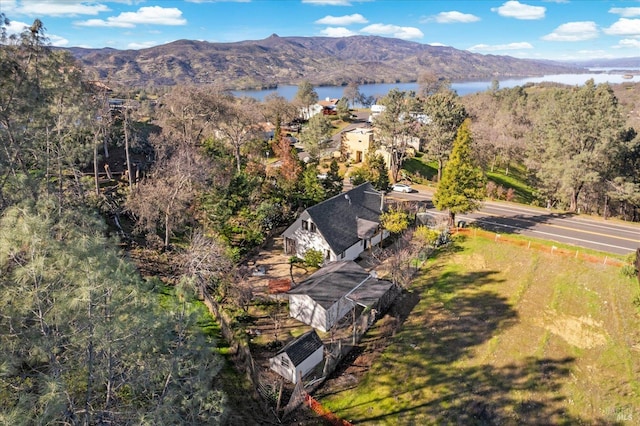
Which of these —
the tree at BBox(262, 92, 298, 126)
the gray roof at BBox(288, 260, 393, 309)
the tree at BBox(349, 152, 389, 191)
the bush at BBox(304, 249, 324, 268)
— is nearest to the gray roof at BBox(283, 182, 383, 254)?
the bush at BBox(304, 249, 324, 268)

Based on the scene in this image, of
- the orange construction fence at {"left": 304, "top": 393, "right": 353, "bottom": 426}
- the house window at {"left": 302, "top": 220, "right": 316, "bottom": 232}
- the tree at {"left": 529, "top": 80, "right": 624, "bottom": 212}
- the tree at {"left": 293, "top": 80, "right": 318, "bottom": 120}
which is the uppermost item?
the tree at {"left": 293, "top": 80, "right": 318, "bottom": 120}

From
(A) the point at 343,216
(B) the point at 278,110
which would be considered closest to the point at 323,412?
(A) the point at 343,216

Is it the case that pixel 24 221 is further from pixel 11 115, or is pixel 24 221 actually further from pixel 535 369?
pixel 535 369

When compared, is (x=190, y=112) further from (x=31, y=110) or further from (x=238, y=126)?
(x=31, y=110)

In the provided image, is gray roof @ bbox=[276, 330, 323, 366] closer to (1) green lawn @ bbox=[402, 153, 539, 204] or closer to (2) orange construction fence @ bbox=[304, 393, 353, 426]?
(2) orange construction fence @ bbox=[304, 393, 353, 426]

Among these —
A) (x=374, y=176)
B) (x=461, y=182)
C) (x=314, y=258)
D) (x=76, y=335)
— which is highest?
(x=461, y=182)

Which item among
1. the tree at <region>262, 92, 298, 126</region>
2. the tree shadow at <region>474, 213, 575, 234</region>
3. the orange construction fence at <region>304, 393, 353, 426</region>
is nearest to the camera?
the orange construction fence at <region>304, 393, 353, 426</region>
